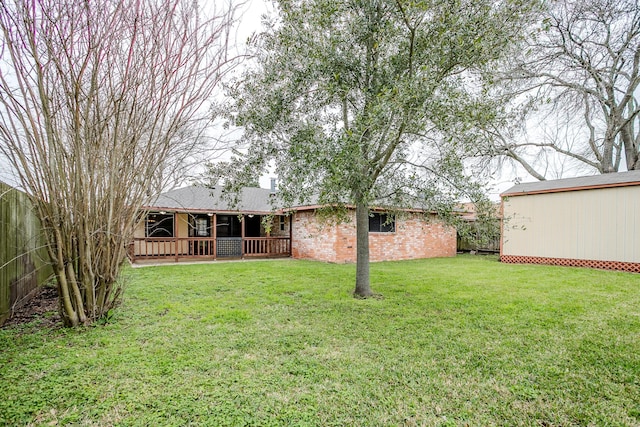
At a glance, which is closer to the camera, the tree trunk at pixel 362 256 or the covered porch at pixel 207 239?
the tree trunk at pixel 362 256

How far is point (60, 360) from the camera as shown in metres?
3.27

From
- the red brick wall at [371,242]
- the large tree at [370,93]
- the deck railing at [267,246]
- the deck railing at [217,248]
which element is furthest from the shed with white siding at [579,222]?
the deck railing at [217,248]

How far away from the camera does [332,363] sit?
3299 millimetres

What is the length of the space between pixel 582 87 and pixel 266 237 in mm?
15260

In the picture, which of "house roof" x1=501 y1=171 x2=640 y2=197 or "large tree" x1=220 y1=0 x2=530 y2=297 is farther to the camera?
"house roof" x1=501 y1=171 x2=640 y2=197

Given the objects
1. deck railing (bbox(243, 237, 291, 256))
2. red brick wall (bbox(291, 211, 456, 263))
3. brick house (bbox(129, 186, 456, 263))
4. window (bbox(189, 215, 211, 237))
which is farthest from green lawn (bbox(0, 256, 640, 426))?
window (bbox(189, 215, 211, 237))

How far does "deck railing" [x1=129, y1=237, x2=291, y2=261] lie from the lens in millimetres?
12484

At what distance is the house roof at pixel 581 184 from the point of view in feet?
33.1

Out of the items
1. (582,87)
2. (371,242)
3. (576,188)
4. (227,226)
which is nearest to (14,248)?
(227,226)

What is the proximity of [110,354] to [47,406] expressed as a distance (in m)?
0.96

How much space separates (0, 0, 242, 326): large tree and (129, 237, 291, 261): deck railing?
7.96 metres

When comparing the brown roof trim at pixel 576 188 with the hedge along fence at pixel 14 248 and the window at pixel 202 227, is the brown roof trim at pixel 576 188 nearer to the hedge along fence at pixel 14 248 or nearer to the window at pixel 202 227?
the window at pixel 202 227

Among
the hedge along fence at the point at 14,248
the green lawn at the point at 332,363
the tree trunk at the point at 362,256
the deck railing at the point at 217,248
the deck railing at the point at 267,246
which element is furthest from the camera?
the deck railing at the point at 267,246

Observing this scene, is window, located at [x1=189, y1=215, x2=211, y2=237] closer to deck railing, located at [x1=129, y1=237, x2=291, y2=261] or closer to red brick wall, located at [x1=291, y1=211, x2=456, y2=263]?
deck railing, located at [x1=129, y1=237, x2=291, y2=261]
